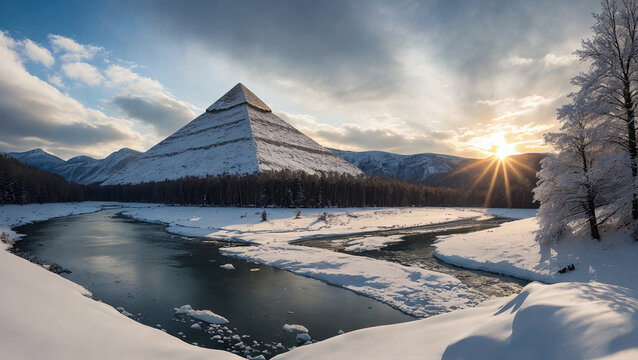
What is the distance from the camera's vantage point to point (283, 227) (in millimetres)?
45719

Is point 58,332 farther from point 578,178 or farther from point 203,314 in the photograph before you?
point 578,178

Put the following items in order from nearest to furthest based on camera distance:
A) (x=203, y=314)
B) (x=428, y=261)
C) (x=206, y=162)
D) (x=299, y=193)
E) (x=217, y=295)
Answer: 1. (x=203, y=314)
2. (x=217, y=295)
3. (x=428, y=261)
4. (x=299, y=193)
5. (x=206, y=162)

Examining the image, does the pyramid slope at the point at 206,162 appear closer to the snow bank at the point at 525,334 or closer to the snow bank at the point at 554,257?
the snow bank at the point at 554,257

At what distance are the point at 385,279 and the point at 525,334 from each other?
1373 centimetres

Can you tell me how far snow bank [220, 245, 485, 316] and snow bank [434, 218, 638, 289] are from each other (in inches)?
205

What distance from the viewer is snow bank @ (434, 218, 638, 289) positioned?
1510 cm

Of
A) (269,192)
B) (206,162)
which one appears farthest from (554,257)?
(206,162)

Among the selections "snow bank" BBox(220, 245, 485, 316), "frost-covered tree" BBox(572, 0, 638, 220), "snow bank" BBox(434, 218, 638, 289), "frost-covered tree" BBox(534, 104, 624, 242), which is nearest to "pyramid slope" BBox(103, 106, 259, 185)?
"snow bank" BBox(220, 245, 485, 316)

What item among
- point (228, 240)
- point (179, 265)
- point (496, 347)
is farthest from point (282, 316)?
point (228, 240)

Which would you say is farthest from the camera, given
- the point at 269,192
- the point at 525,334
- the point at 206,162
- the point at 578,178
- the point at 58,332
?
the point at 206,162

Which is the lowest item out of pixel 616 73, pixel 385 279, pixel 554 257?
pixel 385 279

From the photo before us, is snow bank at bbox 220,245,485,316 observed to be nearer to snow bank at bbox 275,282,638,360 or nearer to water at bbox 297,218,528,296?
water at bbox 297,218,528,296

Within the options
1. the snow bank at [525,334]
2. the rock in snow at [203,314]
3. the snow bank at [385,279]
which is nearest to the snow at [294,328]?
the rock in snow at [203,314]

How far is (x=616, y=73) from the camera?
1706 cm
